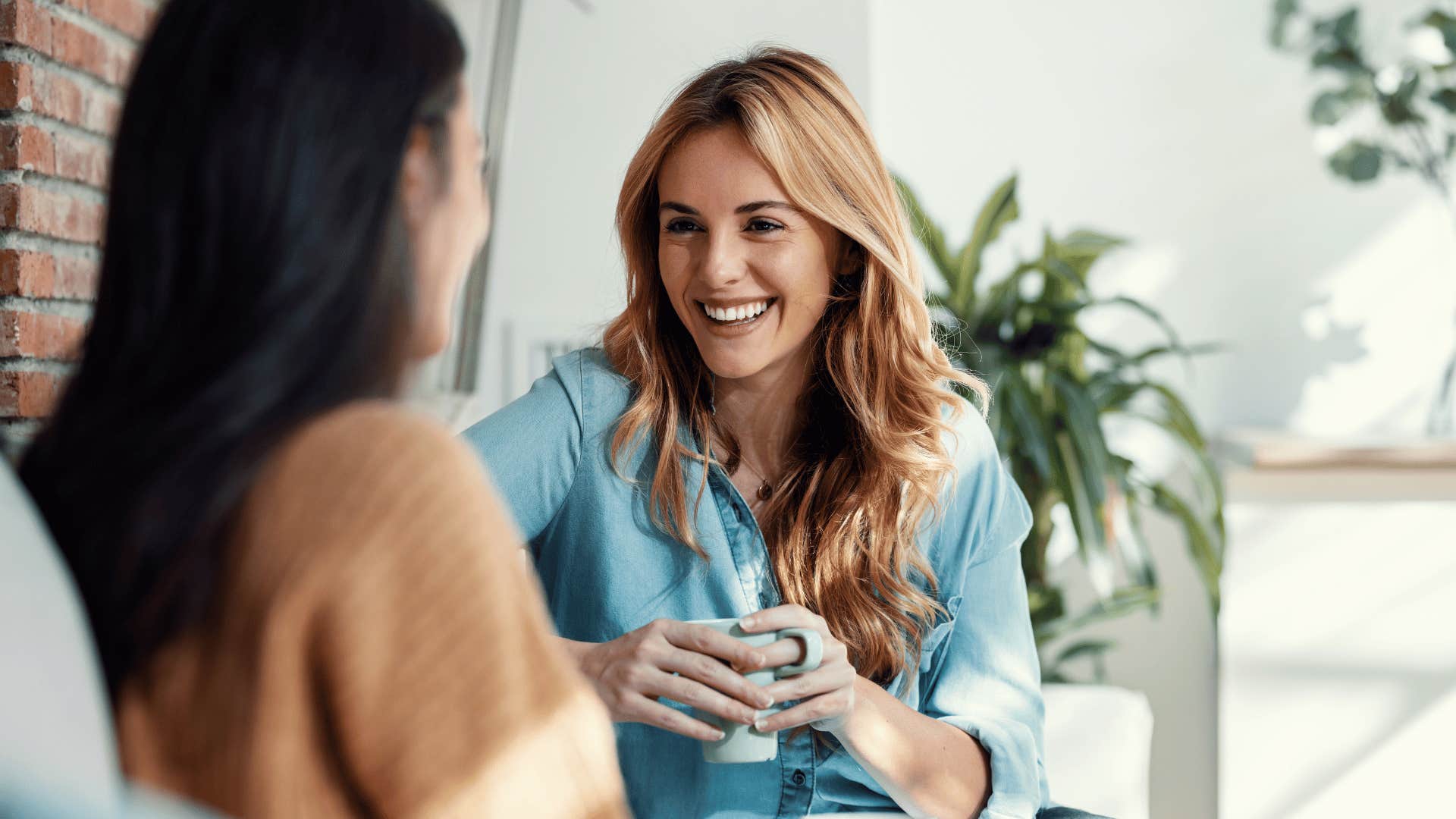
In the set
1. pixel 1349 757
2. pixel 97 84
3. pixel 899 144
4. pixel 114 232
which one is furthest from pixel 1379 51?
pixel 114 232

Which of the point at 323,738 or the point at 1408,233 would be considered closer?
the point at 323,738

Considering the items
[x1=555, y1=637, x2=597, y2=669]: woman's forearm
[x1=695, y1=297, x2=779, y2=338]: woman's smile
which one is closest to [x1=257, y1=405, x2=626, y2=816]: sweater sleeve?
[x1=555, y1=637, x2=597, y2=669]: woman's forearm

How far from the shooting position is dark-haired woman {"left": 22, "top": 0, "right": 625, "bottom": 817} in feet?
1.81

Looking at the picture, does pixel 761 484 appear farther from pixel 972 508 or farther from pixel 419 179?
pixel 419 179

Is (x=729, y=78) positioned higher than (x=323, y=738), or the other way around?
(x=729, y=78)

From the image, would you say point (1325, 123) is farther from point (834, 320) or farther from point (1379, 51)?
point (834, 320)

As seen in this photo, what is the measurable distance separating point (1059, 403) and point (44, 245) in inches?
66.4

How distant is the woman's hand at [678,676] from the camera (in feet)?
3.39

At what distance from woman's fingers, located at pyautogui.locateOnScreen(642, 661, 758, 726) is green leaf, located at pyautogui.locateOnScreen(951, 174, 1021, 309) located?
1453mm

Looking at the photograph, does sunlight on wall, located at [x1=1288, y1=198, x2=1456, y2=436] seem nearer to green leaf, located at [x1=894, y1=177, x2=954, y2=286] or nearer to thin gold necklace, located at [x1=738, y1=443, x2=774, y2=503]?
green leaf, located at [x1=894, y1=177, x2=954, y2=286]

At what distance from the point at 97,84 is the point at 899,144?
1.87 meters

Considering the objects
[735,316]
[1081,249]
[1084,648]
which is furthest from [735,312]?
[1084,648]

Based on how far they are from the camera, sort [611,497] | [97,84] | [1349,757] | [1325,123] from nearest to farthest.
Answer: [611,497] → [97,84] → [1349,757] → [1325,123]

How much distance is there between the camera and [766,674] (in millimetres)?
1044
